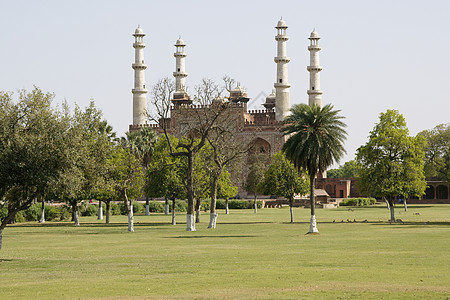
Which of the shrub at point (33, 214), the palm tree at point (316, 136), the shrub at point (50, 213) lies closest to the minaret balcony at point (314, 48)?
the shrub at point (50, 213)

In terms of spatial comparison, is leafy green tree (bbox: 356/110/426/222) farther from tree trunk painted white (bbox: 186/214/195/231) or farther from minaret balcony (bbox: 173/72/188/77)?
minaret balcony (bbox: 173/72/188/77)

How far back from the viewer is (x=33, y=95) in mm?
28562

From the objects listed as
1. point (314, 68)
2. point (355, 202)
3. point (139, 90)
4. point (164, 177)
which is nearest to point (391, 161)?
point (164, 177)

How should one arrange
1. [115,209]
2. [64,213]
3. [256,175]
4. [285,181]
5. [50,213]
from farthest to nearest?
[256,175], [115,209], [64,213], [50,213], [285,181]

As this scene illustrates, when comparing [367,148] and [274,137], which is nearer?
[367,148]

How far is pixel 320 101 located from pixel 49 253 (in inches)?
3392

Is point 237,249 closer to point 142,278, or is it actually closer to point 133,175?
point 142,278

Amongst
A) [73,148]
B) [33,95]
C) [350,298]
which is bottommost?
[350,298]

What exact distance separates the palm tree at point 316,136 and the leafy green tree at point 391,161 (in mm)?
11340

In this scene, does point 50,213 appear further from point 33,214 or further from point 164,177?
point 164,177

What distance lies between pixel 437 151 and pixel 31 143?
97.2m

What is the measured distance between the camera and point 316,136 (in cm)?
4772

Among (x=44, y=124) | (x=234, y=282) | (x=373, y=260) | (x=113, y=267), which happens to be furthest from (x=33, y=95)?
(x=373, y=260)

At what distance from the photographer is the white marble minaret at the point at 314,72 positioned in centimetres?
11562
